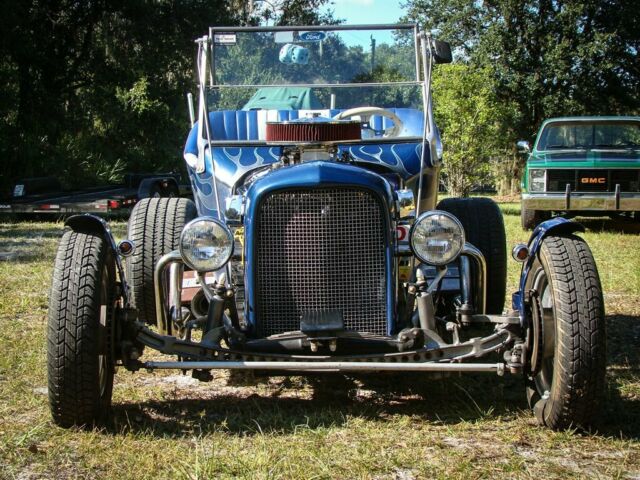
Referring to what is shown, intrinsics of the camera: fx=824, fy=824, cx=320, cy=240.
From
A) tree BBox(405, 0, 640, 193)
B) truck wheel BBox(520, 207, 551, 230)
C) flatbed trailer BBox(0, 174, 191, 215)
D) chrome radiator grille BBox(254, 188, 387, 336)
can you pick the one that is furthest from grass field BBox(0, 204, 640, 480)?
tree BBox(405, 0, 640, 193)

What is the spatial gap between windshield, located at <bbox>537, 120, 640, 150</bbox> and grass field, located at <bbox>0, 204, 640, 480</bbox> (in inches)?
348

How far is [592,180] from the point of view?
516 inches

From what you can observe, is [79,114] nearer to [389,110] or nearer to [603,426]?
[389,110]

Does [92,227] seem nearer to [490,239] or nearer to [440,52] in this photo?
[490,239]

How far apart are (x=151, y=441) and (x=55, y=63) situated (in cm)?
1914

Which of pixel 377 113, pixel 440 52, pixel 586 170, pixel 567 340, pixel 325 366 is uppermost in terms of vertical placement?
pixel 440 52

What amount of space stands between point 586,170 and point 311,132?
370 inches

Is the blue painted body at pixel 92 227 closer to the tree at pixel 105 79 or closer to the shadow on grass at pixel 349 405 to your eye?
the shadow on grass at pixel 349 405

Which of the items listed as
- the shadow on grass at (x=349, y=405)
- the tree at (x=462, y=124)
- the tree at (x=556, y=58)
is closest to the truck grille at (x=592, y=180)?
the tree at (x=462, y=124)

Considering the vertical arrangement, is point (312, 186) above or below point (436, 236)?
above

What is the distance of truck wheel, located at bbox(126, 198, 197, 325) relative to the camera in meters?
5.73

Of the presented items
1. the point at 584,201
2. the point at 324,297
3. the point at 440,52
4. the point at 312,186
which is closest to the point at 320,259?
the point at 324,297

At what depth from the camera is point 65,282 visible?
386cm

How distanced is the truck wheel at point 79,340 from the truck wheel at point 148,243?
171cm
